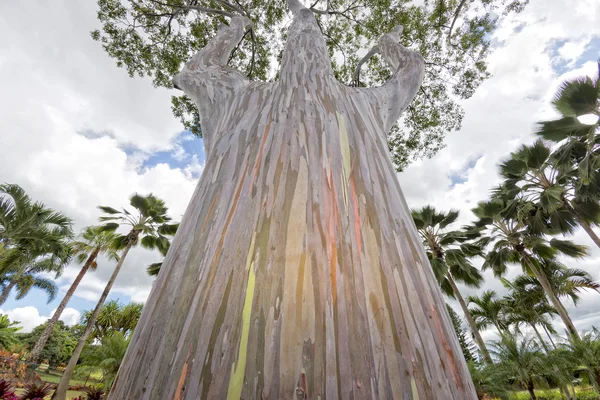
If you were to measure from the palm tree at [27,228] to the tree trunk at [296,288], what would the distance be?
11.5 meters

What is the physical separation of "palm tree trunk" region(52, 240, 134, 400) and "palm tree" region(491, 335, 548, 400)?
13.2m

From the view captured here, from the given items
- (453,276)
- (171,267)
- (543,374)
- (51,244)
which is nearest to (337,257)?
(171,267)

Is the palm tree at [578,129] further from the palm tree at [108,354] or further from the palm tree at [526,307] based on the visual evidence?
the palm tree at [108,354]

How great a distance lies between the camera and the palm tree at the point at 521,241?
868 cm

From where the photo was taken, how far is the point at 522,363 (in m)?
8.59

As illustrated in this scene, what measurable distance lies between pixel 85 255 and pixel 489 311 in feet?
66.0

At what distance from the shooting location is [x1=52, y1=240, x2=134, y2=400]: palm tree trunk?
825cm

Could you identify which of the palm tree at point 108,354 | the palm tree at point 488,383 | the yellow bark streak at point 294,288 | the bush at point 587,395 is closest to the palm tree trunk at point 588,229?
the palm tree at point 488,383

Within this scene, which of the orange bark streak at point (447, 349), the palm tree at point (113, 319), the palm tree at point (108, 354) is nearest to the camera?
the orange bark streak at point (447, 349)

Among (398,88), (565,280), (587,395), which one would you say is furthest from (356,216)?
(587,395)

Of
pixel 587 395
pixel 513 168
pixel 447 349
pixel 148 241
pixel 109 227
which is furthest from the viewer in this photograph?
pixel 587 395

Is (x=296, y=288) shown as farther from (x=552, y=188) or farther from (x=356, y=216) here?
(x=552, y=188)

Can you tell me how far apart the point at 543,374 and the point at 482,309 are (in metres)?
6.68

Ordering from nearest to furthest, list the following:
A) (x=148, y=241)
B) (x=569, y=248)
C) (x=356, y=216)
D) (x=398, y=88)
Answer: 1. (x=356, y=216)
2. (x=398, y=88)
3. (x=569, y=248)
4. (x=148, y=241)
